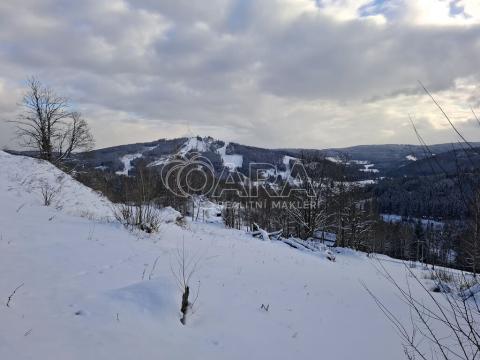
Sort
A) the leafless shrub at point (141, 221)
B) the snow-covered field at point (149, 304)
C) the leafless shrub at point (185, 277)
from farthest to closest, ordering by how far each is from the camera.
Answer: the leafless shrub at point (141, 221) → the leafless shrub at point (185, 277) → the snow-covered field at point (149, 304)

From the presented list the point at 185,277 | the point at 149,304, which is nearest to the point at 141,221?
the point at 185,277

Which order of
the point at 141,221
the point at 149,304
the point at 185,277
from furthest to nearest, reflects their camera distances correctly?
the point at 141,221 → the point at 185,277 → the point at 149,304

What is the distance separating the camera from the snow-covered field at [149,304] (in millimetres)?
3527

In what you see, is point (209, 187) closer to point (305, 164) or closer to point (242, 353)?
point (305, 164)

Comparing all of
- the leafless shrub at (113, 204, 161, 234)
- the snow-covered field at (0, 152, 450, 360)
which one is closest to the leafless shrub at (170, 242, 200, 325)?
the snow-covered field at (0, 152, 450, 360)

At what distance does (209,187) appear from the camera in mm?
51219

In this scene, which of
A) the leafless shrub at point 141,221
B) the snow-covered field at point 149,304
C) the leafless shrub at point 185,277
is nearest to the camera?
the snow-covered field at point 149,304

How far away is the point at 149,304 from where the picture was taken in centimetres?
450

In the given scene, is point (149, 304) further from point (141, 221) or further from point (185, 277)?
point (141, 221)

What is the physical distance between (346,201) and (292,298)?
2297cm

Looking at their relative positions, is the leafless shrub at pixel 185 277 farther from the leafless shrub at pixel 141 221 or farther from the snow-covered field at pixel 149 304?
the leafless shrub at pixel 141 221

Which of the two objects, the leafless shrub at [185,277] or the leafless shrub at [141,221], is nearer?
the leafless shrub at [185,277]

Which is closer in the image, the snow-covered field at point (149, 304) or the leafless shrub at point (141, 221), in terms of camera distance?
the snow-covered field at point (149, 304)

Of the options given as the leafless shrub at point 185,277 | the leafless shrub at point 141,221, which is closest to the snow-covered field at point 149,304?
the leafless shrub at point 185,277
